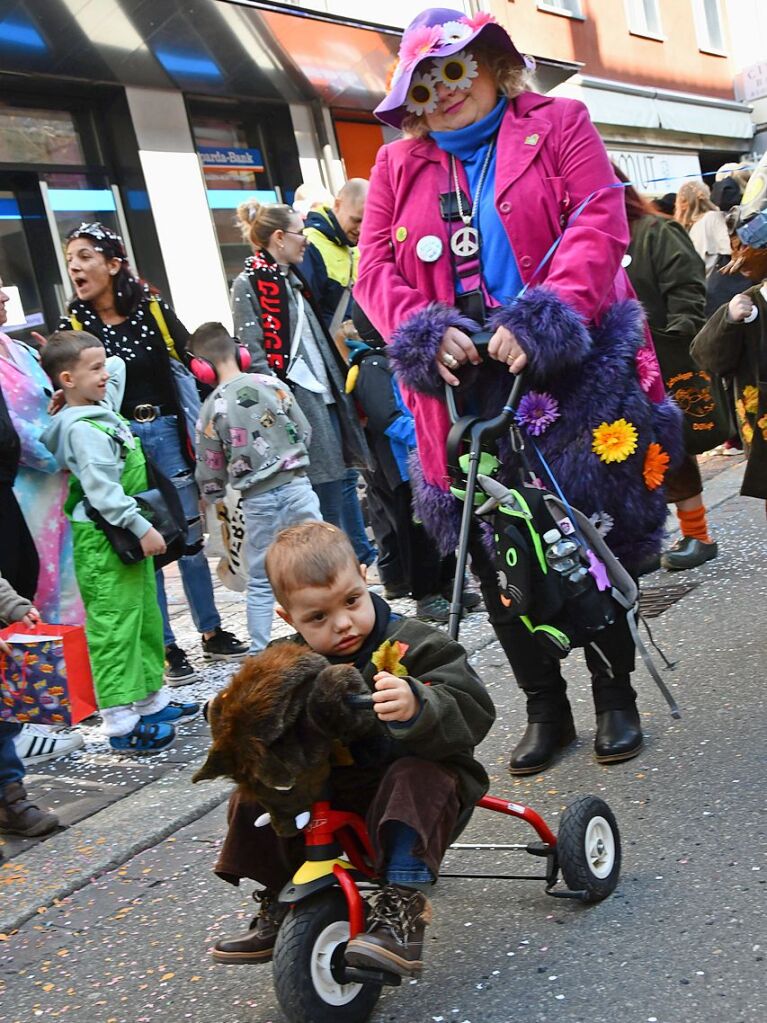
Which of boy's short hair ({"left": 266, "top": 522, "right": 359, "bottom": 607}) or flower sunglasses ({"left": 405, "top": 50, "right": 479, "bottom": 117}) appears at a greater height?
flower sunglasses ({"left": 405, "top": 50, "right": 479, "bottom": 117})

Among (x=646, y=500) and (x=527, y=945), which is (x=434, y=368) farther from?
(x=527, y=945)

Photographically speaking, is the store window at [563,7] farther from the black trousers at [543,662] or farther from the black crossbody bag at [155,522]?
the black trousers at [543,662]

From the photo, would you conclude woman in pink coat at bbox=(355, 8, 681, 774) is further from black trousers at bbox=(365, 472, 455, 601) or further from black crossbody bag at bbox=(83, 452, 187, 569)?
black trousers at bbox=(365, 472, 455, 601)

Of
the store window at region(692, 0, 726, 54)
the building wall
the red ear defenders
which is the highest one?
the store window at region(692, 0, 726, 54)

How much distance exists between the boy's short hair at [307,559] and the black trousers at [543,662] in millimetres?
1185

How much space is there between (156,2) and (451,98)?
8.09 m

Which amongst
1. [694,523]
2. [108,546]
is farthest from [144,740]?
[694,523]

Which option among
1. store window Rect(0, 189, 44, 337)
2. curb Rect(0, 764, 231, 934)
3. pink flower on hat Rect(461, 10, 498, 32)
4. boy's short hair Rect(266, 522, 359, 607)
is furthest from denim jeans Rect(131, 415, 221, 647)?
store window Rect(0, 189, 44, 337)

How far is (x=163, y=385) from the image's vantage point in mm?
5766

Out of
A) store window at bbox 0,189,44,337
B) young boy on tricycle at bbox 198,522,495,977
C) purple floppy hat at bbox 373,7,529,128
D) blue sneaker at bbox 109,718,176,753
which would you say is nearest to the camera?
young boy on tricycle at bbox 198,522,495,977

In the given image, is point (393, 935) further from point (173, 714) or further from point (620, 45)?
point (620, 45)

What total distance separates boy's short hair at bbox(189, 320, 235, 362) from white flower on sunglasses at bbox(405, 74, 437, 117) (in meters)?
1.94

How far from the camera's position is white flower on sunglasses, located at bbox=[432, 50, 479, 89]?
385 cm

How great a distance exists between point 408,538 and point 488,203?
2815 millimetres
